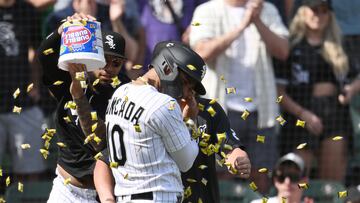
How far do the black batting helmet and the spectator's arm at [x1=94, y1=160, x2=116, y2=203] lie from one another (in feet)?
2.16

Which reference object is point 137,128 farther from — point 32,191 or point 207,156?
point 32,191

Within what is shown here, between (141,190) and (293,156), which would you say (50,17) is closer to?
(293,156)

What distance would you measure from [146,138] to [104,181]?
55 centimetres

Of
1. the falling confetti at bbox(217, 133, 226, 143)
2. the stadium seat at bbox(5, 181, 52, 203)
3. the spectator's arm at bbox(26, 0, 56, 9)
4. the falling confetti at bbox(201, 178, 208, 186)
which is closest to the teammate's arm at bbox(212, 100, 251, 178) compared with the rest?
the falling confetti at bbox(217, 133, 226, 143)

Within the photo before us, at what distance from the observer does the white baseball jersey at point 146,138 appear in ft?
18.9

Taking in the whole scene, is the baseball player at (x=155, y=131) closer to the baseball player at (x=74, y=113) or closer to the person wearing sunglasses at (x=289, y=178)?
the baseball player at (x=74, y=113)

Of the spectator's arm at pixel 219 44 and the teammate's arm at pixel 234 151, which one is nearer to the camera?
the teammate's arm at pixel 234 151

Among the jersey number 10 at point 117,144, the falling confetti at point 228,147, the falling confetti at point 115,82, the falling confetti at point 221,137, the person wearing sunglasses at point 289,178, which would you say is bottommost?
the person wearing sunglasses at point 289,178

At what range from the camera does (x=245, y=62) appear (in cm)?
958

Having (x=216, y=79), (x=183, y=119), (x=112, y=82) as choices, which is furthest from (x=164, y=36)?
(x=183, y=119)

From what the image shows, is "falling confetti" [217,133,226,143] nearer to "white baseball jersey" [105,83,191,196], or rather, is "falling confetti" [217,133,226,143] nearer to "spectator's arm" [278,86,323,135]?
"white baseball jersey" [105,83,191,196]

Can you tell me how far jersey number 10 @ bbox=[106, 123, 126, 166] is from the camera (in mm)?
5887

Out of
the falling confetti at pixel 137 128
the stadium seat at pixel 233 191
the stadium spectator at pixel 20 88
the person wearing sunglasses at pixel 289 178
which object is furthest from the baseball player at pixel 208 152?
the stadium spectator at pixel 20 88

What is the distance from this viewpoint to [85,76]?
629 centimetres
